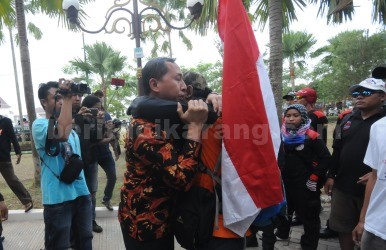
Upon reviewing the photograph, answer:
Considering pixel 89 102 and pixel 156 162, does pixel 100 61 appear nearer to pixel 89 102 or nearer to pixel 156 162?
pixel 89 102

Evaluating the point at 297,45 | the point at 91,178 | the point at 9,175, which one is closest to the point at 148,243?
the point at 91,178

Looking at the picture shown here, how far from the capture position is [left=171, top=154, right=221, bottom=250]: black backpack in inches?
58.2

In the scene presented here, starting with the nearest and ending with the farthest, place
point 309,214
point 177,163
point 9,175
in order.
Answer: point 177,163 → point 309,214 → point 9,175

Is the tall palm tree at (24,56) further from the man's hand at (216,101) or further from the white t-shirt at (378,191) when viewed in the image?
the white t-shirt at (378,191)

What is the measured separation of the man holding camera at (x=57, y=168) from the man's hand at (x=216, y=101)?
49.1 inches

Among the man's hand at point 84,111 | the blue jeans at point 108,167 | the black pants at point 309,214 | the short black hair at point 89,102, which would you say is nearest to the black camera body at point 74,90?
the man's hand at point 84,111

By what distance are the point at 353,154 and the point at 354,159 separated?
45mm

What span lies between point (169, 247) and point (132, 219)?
10.5 inches

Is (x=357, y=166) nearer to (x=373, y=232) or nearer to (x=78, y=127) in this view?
(x=373, y=232)

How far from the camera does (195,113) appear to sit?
1438 mm

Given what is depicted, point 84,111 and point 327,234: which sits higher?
point 84,111

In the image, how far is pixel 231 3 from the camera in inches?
58.5

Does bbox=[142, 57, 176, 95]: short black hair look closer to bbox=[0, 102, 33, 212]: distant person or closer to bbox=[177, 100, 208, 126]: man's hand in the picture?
bbox=[177, 100, 208, 126]: man's hand

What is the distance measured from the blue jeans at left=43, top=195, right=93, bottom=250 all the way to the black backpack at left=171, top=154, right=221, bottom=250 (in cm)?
130
